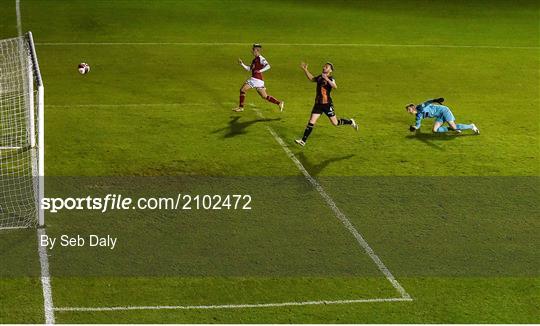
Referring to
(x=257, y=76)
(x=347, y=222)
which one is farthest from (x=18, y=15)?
(x=347, y=222)

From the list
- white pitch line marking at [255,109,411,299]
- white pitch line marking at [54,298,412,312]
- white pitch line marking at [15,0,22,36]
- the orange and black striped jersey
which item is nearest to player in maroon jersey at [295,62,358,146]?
the orange and black striped jersey

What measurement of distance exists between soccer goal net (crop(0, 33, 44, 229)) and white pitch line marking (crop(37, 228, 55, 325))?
3.27ft

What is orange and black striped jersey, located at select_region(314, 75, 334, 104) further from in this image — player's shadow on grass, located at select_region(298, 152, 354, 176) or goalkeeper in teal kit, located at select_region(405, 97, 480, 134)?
goalkeeper in teal kit, located at select_region(405, 97, 480, 134)

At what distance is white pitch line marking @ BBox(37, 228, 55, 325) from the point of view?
11856mm

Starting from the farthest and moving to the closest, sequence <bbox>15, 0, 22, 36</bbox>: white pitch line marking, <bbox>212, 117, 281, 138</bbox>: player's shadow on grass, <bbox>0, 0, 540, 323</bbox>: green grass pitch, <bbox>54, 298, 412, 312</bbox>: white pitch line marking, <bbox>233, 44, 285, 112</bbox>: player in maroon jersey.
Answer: <bbox>15, 0, 22, 36</bbox>: white pitch line marking → <bbox>233, 44, 285, 112</bbox>: player in maroon jersey → <bbox>212, 117, 281, 138</bbox>: player's shadow on grass → <bbox>0, 0, 540, 323</bbox>: green grass pitch → <bbox>54, 298, 412, 312</bbox>: white pitch line marking

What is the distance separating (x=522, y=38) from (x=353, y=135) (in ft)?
67.1

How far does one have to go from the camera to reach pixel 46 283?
1287 centimetres

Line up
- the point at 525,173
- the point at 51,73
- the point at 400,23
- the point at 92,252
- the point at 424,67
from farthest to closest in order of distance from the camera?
the point at 400,23 → the point at 424,67 → the point at 51,73 → the point at 525,173 → the point at 92,252

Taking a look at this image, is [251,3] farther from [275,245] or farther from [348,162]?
[275,245]

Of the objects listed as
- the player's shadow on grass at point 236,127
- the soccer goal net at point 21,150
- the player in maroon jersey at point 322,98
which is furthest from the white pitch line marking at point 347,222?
the soccer goal net at point 21,150

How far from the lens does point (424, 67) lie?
31406 mm

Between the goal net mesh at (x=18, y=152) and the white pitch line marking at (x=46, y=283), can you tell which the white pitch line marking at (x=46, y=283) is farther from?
the goal net mesh at (x=18, y=152)

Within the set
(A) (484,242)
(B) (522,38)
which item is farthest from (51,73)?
(B) (522,38)

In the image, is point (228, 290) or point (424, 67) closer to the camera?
point (228, 290)
